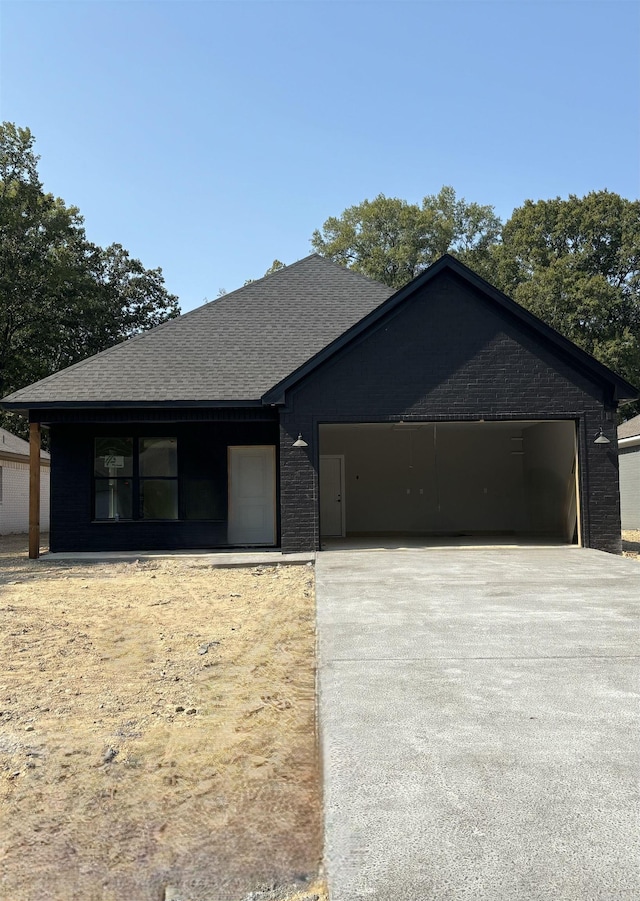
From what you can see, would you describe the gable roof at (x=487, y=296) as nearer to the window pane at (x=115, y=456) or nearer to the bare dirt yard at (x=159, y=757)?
the window pane at (x=115, y=456)

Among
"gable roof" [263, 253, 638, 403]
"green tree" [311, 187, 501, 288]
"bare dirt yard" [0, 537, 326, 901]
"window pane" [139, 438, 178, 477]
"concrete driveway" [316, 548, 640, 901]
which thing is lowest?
"bare dirt yard" [0, 537, 326, 901]

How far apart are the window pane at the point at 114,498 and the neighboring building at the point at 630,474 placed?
14117 mm

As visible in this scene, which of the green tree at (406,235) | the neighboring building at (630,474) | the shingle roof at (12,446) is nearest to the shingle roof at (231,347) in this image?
the shingle roof at (12,446)

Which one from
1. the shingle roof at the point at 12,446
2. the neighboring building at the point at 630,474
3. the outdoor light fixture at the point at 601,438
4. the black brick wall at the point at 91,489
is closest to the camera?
the outdoor light fixture at the point at 601,438

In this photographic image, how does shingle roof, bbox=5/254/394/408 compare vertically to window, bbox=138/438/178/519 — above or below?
above

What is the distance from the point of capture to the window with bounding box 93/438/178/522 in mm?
14547

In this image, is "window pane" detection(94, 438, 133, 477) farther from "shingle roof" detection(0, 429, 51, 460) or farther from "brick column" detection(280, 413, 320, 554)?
"shingle roof" detection(0, 429, 51, 460)

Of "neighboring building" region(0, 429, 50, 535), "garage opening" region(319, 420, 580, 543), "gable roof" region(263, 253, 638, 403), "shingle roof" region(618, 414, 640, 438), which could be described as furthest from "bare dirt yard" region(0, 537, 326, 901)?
"shingle roof" region(618, 414, 640, 438)

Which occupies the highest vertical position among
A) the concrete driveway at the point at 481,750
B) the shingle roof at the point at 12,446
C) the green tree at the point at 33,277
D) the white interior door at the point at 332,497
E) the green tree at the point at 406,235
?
the green tree at the point at 406,235

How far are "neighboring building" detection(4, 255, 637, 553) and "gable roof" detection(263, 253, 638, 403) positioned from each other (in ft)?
0.09

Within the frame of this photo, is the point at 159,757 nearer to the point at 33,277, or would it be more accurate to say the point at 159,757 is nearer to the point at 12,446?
the point at 12,446

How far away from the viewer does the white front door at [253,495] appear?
14.8 metres

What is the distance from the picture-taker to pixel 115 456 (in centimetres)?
1459

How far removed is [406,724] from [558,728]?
0.82 metres
